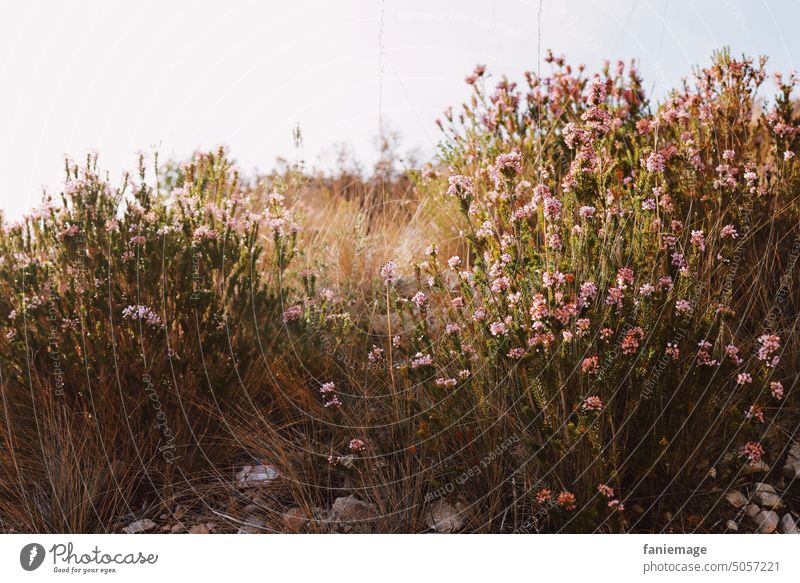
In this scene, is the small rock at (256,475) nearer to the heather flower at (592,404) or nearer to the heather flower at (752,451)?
the heather flower at (592,404)

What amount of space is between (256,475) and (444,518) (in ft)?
2.75

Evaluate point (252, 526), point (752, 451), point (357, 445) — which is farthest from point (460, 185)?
point (252, 526)

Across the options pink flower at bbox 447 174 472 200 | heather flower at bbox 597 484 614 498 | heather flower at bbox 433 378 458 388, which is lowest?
heather flower at bbox 597 484 614 498

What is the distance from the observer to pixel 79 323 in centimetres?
308

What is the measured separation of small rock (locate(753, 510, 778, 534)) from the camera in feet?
8.30

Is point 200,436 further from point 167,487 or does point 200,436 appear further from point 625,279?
point 625,279

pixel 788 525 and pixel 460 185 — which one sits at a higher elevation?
pixel 460 185

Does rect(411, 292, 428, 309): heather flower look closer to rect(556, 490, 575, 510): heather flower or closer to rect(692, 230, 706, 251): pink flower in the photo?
rect(556, 490, 575, 510): heather flower

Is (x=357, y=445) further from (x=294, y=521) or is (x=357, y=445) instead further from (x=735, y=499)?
(x=735, y=499)

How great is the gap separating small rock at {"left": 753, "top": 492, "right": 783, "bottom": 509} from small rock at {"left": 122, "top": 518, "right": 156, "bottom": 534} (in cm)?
234

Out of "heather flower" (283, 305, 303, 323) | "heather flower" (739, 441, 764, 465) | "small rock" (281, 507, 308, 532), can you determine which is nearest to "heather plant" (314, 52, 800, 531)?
"heather flower" (739, 441, 764, 465)

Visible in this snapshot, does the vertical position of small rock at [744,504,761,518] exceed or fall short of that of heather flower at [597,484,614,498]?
it falls short

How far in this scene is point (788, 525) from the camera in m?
2.53

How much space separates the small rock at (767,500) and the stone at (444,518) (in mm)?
1138
